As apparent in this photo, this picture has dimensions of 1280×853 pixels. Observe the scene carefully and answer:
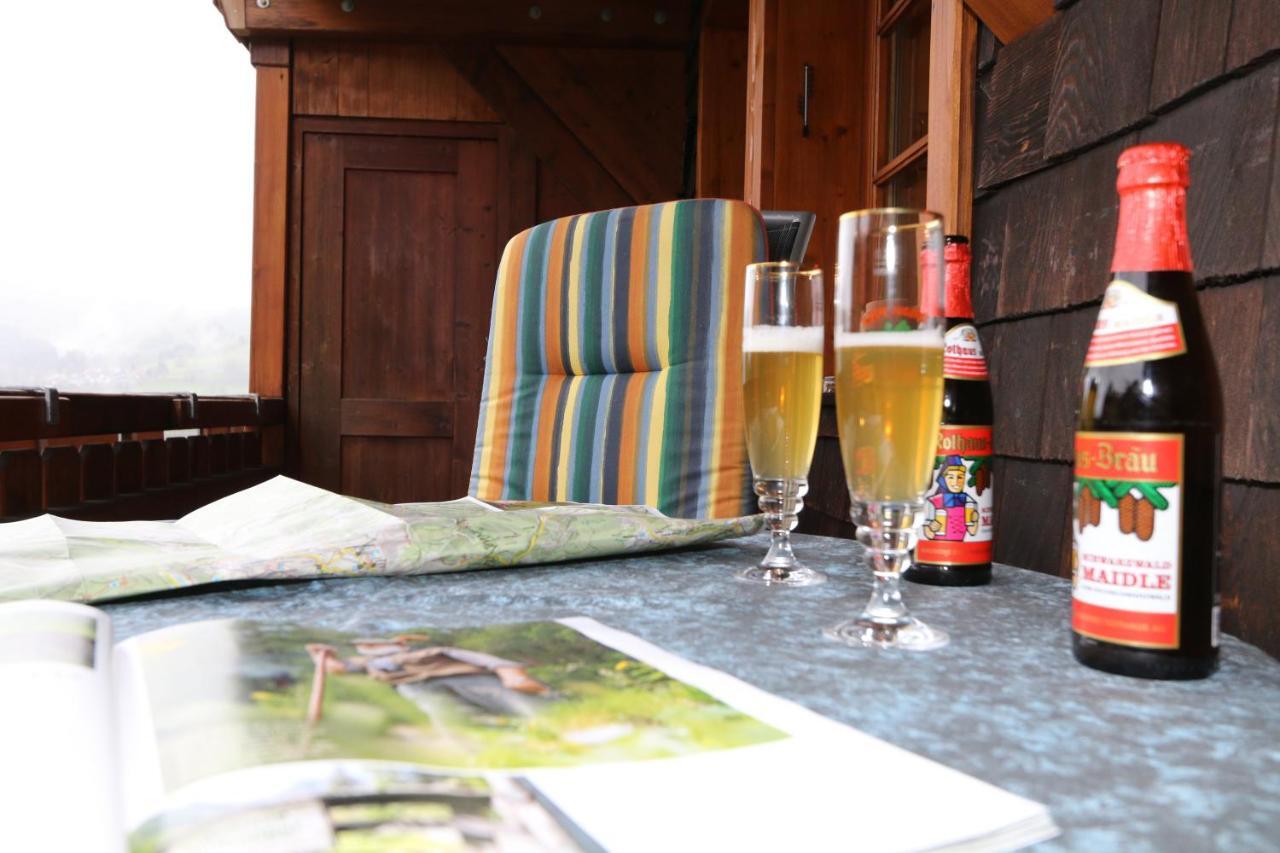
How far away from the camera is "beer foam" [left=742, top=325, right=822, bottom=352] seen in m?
0.78

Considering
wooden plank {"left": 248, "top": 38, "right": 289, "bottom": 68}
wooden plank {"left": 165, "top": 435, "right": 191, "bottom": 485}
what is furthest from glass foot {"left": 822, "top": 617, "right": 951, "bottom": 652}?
wooden plank {"left": 248, "top": 38, "right": 289, "bottom": 68}

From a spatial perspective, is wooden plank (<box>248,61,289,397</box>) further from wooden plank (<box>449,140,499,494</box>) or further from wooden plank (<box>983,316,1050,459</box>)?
wooden plank (<box>983,316,1050,459</box>)

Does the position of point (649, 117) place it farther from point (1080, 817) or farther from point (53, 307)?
point (1080, 817)

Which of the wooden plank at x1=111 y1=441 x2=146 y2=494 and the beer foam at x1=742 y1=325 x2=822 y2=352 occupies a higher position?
the beer foam at x1=742 y1=325 x2=822 y2=352

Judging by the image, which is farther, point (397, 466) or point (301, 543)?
point (397, 466)

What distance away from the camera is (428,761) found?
0.33m

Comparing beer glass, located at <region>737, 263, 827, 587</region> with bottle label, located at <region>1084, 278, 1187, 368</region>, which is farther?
beer glass, located at <region>737, 263, 827, 587</region>

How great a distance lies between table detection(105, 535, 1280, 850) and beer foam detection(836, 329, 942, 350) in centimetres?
19

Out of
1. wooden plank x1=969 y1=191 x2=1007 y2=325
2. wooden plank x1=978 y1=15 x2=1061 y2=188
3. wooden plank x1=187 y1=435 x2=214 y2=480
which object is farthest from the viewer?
wooden plank x1=187 y1=435 x2=214 y2=480

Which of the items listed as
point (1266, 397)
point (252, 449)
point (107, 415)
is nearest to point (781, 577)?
point (1266, 397)

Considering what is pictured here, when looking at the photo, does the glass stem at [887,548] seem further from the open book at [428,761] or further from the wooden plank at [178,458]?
the wooden plank at [178,458]

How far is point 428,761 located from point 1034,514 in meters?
0.93

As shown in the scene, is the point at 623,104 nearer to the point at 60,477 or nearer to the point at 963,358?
the point at 60,477

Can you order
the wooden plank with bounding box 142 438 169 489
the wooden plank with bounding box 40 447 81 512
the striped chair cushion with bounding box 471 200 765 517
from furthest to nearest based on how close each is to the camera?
1. the wooden plank with bounding box 142 438 169 489
2. the wooden plank with bounding box 40 447 81 512
3. the striped chair cushion with bounding box 471 200 765 517
